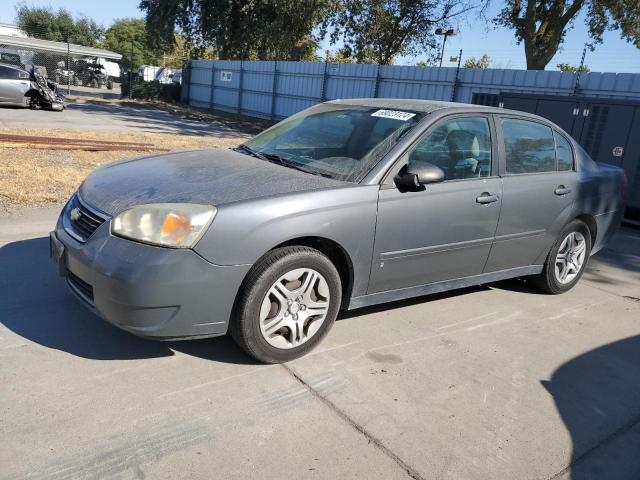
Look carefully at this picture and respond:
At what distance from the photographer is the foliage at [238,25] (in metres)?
32.0

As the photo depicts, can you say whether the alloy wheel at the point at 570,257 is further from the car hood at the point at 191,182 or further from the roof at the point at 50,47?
the roof at the point at 50,47

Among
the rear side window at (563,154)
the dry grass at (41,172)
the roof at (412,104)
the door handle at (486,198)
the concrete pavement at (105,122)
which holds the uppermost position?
the roof at (412,104)

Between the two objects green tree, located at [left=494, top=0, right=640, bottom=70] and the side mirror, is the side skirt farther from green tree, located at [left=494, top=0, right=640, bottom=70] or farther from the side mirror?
green tree, located at [left=494, top=0, right=640, bottom=70]

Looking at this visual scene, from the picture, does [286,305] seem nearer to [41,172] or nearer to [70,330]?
[70,330]

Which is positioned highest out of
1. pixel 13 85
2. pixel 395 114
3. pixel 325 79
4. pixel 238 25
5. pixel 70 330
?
pixel 238 25

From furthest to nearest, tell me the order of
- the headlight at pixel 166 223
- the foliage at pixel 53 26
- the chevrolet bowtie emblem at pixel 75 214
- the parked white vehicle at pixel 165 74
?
the foliage at pixel 53 26 → the parked white vehicle at pixel 165 74 → the chevrolet bowtie emblem at pixel 75 214 → the headlight at pixel 166 223

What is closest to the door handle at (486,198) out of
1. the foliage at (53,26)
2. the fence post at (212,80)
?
the fence post at (212,80)

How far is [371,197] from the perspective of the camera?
11.7 ft

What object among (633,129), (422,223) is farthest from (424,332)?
(633,129)

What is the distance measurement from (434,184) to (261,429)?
2056 millimetres

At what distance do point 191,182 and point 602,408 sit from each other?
280 cm

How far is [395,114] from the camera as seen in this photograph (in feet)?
13.4

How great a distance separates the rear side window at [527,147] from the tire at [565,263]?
0.65 metres

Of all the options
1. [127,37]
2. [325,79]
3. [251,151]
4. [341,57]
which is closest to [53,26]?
[127,37]
